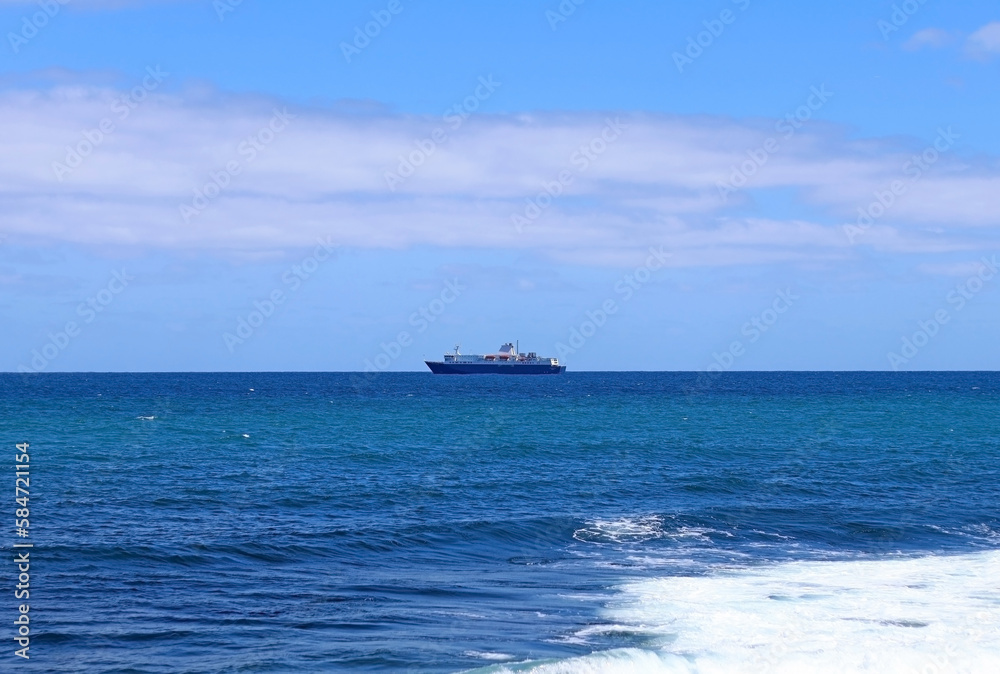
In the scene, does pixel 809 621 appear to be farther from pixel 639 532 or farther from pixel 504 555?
pixel 639 532

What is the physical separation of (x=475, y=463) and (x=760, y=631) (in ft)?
100

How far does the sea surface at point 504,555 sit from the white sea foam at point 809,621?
82mm

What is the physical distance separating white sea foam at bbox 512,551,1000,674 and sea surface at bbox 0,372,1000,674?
8 centimetres

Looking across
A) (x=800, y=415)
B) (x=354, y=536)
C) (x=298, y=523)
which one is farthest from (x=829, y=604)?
(x=800, y=415)

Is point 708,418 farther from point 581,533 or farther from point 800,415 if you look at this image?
point 581,533

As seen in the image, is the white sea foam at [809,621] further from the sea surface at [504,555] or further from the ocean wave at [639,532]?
the ocean wave at [639,532]

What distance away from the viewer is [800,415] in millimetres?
93250

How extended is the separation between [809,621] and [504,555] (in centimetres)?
1027

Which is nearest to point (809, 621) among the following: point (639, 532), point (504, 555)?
point (504, 555)

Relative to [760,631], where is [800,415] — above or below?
above

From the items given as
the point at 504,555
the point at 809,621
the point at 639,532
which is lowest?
the point at 809,621

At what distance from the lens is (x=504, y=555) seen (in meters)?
30.6

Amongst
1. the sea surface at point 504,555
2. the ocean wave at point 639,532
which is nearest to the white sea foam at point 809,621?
the sea surface at point 504,555

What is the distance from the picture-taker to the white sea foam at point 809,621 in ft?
66.3
